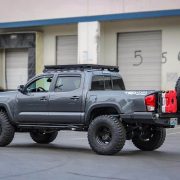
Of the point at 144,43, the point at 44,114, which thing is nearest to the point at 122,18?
the point at 144,43

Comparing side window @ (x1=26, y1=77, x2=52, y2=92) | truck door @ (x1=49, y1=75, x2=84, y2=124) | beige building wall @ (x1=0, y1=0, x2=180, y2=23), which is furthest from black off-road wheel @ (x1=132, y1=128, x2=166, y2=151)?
beige building wall @ (x1=0, y1=0, x2=180, y2=23)

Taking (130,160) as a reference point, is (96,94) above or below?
above

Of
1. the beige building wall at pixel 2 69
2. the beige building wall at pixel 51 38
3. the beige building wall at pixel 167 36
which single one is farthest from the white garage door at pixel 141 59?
the beige building wall at pixel 2 69

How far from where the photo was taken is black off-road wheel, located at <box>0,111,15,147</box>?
43.9ft

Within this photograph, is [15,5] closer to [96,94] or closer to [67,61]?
[67,61]

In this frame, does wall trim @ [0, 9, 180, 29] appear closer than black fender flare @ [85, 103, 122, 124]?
No

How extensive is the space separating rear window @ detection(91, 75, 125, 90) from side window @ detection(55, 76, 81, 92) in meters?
0.38

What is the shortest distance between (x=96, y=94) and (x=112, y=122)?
839 mm

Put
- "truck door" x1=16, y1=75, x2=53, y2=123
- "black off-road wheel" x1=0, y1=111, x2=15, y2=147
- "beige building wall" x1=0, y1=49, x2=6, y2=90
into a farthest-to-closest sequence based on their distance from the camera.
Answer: "beige building wall" x1=0, y1=49, x2=6, y2=90
"black off-road wheel" x1=0, y1=111, x2=15, y2=147
"truck door" x1=16, y1=75, x2=53, y2=123

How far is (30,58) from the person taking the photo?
1211 inches

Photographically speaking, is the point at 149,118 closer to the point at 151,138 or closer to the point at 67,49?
the point at 151,138

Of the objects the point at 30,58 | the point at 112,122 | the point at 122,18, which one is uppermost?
the point at 122,18

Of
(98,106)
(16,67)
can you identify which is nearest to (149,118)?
(98,106)

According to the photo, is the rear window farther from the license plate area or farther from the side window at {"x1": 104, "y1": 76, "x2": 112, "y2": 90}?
the license plate area
